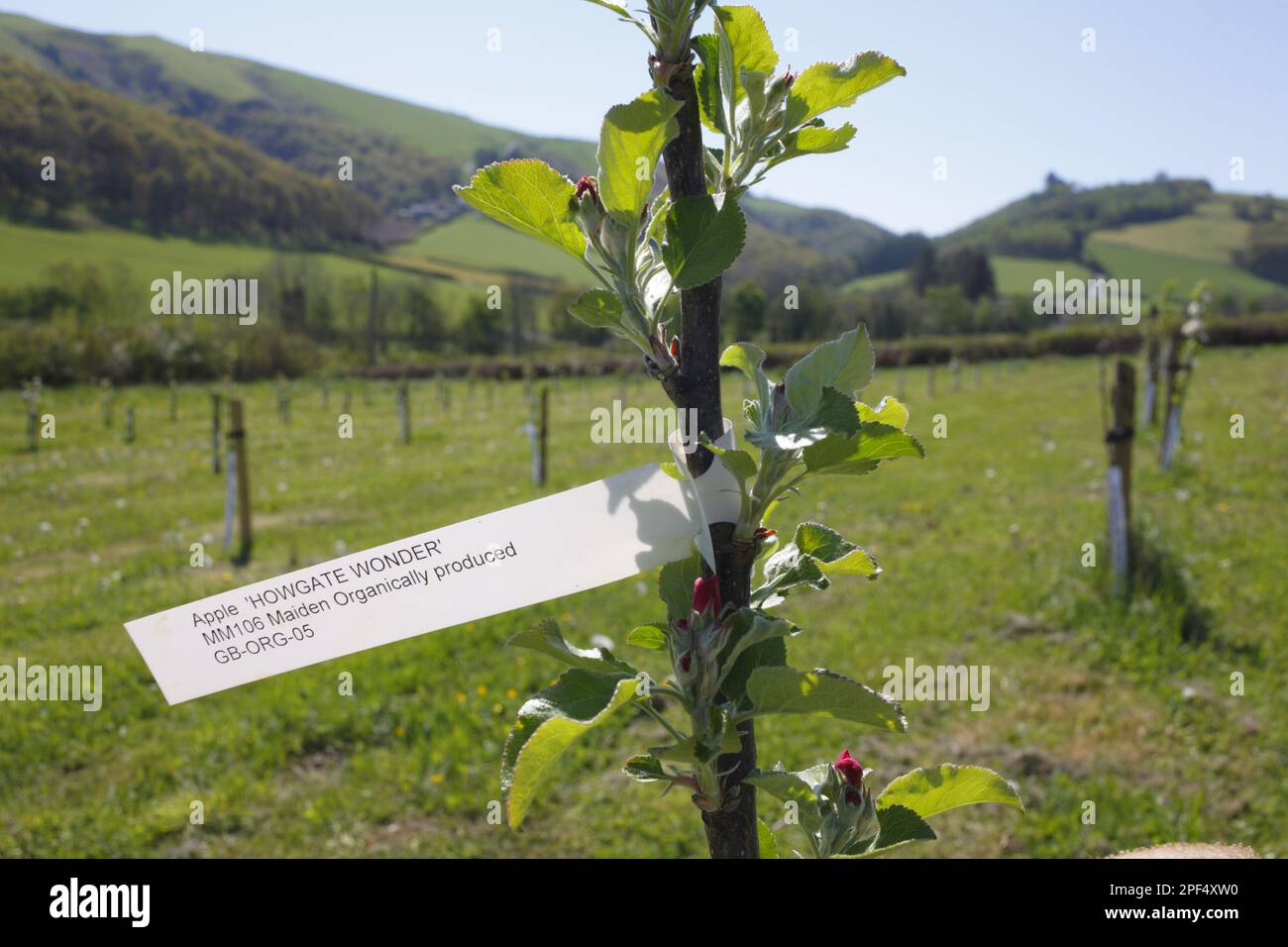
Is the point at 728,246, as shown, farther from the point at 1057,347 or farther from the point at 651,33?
the point at 1057,347

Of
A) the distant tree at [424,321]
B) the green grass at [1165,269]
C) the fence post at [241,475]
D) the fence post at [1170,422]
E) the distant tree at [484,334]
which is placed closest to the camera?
the fence post at [241,475]

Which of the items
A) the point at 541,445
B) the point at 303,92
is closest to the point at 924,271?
the point at 541,445

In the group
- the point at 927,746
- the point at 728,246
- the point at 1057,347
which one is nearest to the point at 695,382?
the point at 728,246

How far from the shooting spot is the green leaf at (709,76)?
85 cm

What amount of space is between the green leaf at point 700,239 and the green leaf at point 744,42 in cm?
15

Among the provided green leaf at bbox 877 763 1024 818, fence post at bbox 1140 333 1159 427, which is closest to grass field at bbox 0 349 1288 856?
green leaf at bbox 877 763 1024 818

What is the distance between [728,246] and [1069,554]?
927 cm

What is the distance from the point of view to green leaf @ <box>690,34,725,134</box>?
0.85m

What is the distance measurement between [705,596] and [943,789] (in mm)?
354

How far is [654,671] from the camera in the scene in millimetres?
6844

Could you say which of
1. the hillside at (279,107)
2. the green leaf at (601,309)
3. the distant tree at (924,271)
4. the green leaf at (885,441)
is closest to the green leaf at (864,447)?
the green leaf at (885,441)

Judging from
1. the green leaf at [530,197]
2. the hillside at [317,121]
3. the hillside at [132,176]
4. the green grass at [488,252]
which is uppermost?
the hillside at [317,121]

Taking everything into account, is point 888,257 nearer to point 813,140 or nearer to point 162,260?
point 162,260

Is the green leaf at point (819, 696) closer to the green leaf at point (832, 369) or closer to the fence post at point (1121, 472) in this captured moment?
the green leaf at point (832, 369)
